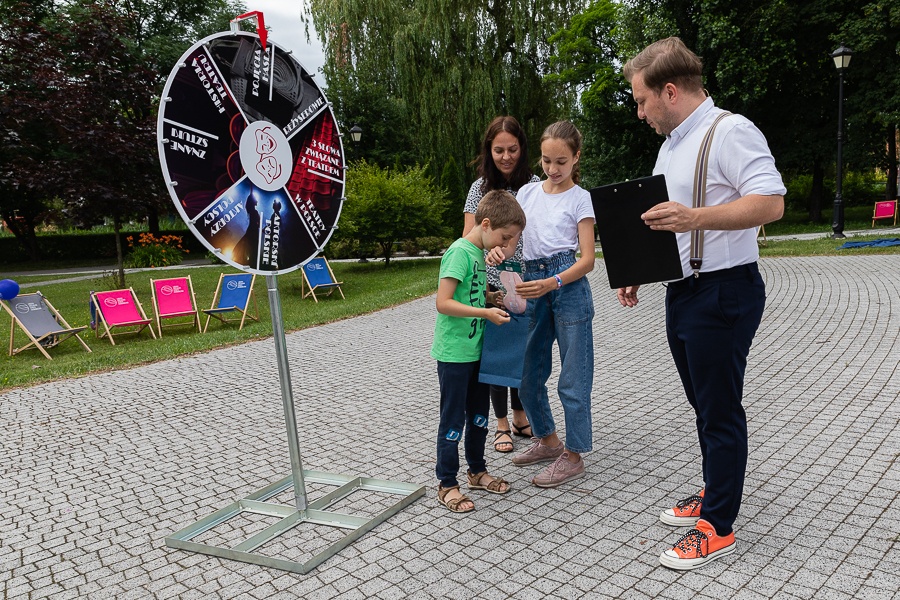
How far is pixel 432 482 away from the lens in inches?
156

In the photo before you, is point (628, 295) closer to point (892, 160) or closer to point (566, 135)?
point (566, 135)

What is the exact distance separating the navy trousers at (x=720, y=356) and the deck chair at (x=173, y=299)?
10.1m

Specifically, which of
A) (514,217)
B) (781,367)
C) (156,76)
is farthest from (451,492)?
(156,76)

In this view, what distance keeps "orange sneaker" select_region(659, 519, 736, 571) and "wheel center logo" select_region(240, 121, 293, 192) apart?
2.58 metres

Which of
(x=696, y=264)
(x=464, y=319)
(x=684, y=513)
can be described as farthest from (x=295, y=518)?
(x=696, y=264)

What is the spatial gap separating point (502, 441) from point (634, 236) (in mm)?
2153

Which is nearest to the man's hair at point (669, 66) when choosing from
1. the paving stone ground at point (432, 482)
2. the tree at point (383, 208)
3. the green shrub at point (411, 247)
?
the paving stone ground at point (432, 482)

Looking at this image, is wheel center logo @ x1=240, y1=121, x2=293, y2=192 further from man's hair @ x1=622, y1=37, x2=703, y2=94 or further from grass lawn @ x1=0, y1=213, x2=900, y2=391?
grass lawn @ x1=0, y1=213, x2=900, y2=391

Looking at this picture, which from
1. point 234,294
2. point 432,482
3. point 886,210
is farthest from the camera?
point 886,210

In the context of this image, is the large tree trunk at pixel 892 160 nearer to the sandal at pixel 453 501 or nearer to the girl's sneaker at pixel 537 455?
the girl's sneaker at pixel 537 455

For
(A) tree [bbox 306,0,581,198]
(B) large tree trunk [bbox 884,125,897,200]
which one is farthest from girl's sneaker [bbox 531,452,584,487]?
(B) large tree trunk [bbox 884,125,897,200]

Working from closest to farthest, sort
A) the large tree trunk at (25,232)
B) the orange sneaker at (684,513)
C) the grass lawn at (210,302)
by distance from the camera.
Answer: the orange sneaker at (684,513) < the grass lawn at (210,302) < the large tree trunk at (25,232)

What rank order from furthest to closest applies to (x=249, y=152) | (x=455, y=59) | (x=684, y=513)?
(x=455, y=59)
(x=684, y=513)
(x=249, y=152)

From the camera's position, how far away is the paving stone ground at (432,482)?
283 cm
